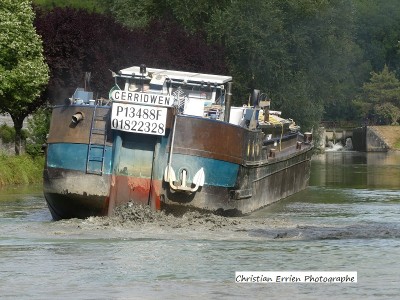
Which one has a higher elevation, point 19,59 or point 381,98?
point 381,98

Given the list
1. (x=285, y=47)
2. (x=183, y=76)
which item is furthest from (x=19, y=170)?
(x=285, y=47)

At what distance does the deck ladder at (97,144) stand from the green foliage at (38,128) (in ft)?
68.8

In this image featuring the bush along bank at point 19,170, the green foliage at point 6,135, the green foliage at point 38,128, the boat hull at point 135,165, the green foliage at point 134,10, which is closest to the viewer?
the boat hull at point 135,165

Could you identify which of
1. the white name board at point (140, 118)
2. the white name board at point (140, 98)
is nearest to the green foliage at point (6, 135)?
the white name board at point (140, 98)

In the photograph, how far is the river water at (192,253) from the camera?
16500 millimetres

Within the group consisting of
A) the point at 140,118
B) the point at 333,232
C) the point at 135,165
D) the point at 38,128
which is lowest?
the point at 333,232

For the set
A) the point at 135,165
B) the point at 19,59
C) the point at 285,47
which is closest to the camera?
the point at 135,165

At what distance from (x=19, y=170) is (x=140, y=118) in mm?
16354

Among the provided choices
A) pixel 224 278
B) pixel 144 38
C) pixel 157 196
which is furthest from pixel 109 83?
pixel 224 278

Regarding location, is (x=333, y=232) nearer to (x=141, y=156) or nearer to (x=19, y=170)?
(x=141, y=156)

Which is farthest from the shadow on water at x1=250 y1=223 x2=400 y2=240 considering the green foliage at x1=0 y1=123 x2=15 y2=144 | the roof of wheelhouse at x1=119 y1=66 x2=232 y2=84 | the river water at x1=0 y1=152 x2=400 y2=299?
the green foliage at x1=0 y1=123 x2=15 y2=144

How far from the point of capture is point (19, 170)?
130ft

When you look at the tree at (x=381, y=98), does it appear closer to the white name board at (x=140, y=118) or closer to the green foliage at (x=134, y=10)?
the green foliage at (x=134, y=10)

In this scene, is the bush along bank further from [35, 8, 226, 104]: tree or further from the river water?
the river water
